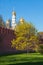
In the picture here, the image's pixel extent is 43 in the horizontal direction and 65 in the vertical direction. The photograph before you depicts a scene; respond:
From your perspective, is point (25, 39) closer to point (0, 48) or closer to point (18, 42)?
point (18, 42)

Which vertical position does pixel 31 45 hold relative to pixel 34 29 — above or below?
below

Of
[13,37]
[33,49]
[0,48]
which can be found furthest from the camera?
[33,49]

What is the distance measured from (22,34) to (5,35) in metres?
2.91

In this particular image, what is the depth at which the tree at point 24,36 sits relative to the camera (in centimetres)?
3300

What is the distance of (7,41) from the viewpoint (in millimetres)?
31562

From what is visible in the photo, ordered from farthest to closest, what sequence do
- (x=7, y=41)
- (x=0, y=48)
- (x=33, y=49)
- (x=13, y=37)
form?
(x=33, y=49) → (x=13, y=37) → (x=7, y=41) → (x=0, y=48)

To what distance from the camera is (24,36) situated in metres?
33.6

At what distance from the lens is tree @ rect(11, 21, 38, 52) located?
33.0m

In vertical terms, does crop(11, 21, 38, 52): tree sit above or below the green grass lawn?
above

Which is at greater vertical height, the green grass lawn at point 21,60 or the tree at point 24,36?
the tree at point 24,36

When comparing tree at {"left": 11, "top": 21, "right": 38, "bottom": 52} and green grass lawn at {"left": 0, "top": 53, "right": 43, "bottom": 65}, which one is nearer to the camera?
green grass lawn at {"left": 0, "top": 53, "right": 43, "bottom": 65}

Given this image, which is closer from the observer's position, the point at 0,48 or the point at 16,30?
the point at 0,48

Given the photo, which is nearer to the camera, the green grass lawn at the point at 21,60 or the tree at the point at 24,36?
the green grass lawn at the point at 21,60

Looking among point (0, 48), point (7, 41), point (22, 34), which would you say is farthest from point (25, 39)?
point (0, 48)
